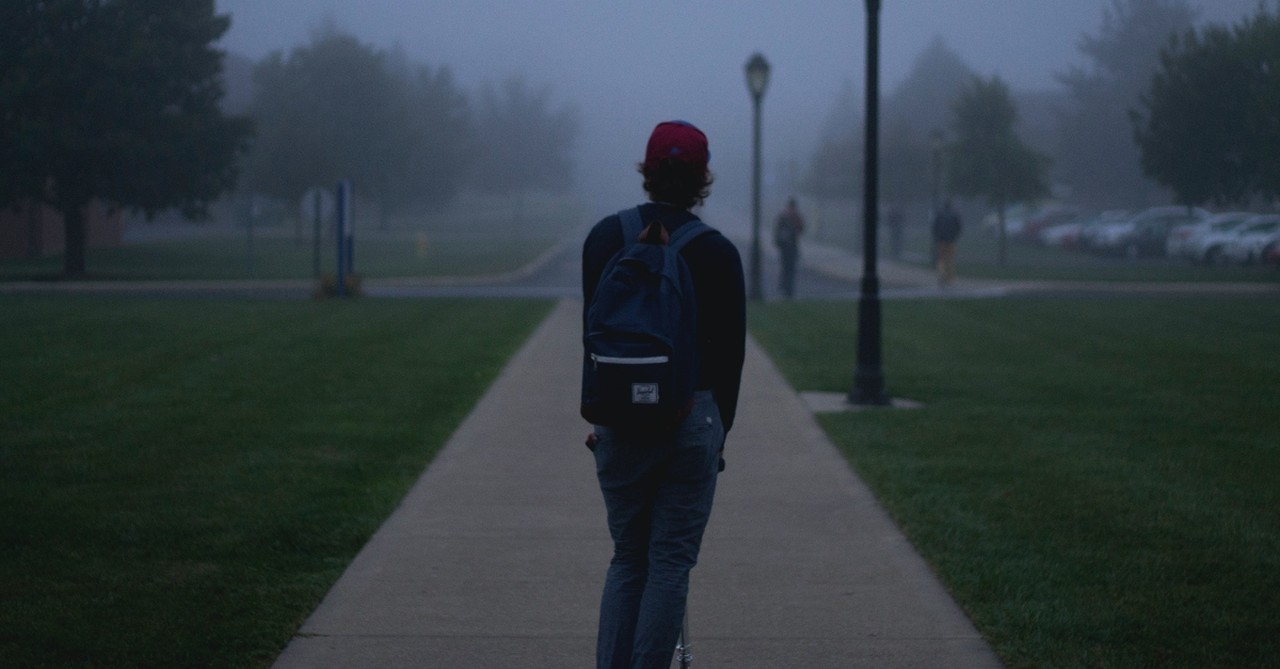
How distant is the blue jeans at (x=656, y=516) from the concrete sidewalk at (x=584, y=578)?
0.97 m

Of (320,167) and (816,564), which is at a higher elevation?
(320,167)

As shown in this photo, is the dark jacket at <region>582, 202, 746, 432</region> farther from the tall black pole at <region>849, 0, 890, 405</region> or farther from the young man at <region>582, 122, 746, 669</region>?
the tall black pole at <region>849, 0, 890, 405</region>

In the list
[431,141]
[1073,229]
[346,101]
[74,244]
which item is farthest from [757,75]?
[431,141]

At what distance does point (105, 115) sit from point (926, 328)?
49.8ft

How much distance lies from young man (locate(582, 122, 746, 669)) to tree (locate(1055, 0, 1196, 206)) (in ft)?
155

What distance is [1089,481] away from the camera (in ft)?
26.4

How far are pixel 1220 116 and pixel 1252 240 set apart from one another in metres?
17.1

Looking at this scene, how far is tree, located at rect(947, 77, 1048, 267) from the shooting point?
4159 cm

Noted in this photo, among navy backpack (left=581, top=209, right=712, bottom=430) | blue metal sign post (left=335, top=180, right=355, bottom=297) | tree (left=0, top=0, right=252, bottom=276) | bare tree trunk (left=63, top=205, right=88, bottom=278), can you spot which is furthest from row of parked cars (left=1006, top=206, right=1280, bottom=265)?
navy backpack (left=581, top=209, right=712, bottom=430)

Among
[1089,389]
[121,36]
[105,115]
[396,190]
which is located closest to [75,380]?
[1089,389]

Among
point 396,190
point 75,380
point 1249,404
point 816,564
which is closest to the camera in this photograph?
point 816,564

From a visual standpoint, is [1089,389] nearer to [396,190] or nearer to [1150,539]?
[1150,539]

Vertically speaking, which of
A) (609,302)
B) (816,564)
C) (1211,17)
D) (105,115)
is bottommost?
(816,564)

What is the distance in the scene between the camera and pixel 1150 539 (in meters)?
6.63
